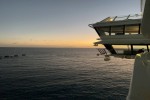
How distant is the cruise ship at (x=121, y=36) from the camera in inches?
870

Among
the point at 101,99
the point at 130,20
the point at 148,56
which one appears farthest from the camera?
the point at 101,99

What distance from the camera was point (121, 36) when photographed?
77.0ft

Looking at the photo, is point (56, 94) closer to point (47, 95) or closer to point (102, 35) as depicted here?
point (47, 95)

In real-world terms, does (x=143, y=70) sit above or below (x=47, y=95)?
above

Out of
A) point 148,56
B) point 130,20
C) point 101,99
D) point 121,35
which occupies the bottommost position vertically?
point 101,99

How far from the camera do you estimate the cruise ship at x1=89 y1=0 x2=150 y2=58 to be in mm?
22094

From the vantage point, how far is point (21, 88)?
4491cm

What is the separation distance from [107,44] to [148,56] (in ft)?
54.3

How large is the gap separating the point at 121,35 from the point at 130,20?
2.12m

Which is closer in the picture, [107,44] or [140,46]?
[140,46]

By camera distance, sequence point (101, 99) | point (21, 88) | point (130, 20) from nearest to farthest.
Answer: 1. point (130, 20)
2. point (101, 99)
3. point (21, 88)

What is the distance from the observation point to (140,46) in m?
22.5

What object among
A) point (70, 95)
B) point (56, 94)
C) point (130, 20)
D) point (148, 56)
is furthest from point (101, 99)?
point (148, 56)

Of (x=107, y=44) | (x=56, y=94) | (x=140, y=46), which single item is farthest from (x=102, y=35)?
(x=56, y=94)
